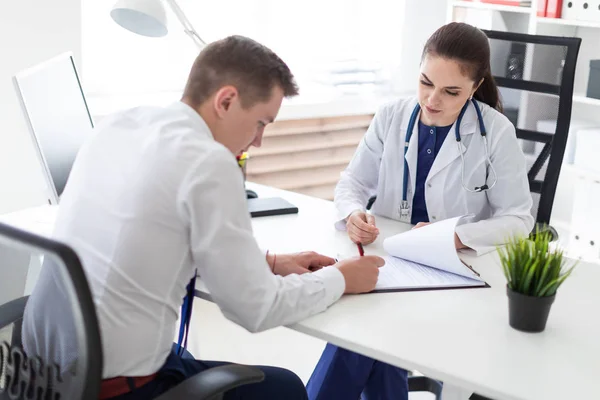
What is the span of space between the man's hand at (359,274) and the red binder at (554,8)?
239 centimetres

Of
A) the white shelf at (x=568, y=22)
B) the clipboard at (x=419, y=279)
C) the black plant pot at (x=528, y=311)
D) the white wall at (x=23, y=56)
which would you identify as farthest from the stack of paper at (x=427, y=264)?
the white shelf at (x=568, y=22)

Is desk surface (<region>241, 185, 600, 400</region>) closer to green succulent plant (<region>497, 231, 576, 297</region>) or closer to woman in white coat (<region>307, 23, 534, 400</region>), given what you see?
green succulent plant (<region>497, 231, 576, 297</region>)

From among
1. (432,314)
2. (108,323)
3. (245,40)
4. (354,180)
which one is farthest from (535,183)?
(108,323)

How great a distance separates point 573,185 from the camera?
3861mm

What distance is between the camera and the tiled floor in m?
3.11

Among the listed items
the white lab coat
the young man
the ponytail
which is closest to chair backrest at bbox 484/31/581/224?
the ponytail

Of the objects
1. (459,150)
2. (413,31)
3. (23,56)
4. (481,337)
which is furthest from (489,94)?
(413,31)

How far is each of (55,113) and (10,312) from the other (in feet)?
2.77

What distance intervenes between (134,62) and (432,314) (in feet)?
7.64

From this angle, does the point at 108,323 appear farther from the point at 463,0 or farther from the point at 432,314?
the point at 463,0

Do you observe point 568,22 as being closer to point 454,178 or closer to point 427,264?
point 454,178

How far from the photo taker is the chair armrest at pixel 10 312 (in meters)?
1.46

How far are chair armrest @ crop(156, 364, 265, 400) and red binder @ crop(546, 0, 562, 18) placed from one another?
2819mm

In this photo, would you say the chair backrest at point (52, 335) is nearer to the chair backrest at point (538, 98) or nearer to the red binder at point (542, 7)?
the chair backrest at point (538, 98)
